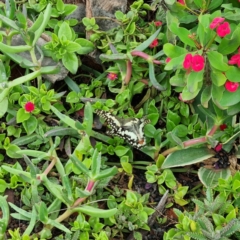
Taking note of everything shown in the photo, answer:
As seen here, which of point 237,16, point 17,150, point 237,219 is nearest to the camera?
point 237,219

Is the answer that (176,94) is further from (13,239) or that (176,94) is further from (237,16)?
(13,239)

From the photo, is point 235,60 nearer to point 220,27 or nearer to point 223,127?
point 220,27

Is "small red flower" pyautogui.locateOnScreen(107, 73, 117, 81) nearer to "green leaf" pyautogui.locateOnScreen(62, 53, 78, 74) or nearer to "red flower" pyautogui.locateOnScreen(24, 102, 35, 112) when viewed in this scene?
"green leaf" pyautogui.locateOnScreen(62, 53, 78, 74)

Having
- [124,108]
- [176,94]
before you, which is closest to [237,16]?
[176,94]

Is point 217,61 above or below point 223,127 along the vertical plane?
above

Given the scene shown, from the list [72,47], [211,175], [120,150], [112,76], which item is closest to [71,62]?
[72,47]

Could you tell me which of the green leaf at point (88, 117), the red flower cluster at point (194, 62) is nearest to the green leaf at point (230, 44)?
the red flower cluster at point (194, 62)

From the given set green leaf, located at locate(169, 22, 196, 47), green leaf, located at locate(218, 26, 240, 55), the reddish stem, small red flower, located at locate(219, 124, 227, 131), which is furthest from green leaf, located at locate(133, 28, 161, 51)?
small red flower, located at locate(219, 124, 227, 131)

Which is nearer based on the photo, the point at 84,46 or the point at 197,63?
the point at 197,63
